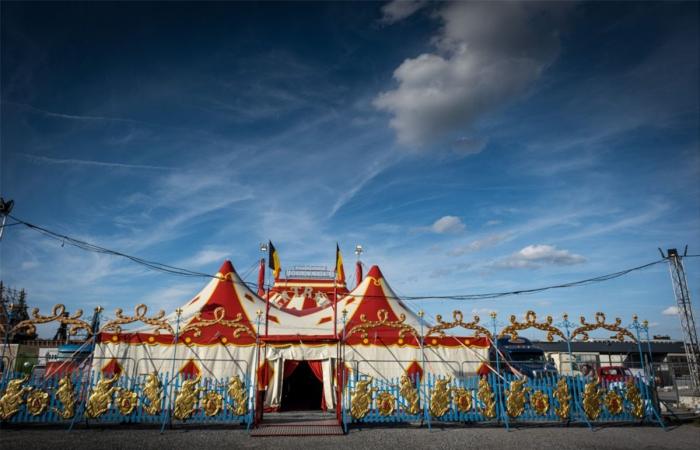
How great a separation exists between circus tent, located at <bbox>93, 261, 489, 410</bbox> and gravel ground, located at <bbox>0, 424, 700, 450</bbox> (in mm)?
2506

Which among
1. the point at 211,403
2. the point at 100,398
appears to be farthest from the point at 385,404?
the point at 100,398

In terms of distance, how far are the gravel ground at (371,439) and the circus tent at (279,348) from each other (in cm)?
251

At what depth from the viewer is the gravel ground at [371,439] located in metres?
7.19

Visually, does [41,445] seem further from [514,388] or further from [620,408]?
[620,408]

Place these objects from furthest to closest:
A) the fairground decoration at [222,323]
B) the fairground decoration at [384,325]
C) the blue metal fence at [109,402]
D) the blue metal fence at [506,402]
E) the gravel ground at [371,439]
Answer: the fairground decoration at [384,325]
the fairground decoration at [222,323]
the blue metal fence at [506,402]
the blue metal fence at [109,402]
the gravel ground at [371,439]

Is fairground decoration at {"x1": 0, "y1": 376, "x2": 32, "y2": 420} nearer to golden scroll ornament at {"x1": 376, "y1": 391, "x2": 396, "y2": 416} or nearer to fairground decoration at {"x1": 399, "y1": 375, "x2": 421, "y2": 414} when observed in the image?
golden scroll ornament at {"x1": 376, "y1": 391, "x2": 396, "y2": 416}

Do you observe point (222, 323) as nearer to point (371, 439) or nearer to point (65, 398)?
point (65, 398)

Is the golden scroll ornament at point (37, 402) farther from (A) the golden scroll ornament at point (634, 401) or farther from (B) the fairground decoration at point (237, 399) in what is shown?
(A) the golden scroll ornament at point (634, 401)

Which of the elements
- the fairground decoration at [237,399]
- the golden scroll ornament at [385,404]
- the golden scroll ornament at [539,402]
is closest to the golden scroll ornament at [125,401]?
the fairground decoration at [237,399]

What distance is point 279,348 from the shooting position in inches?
464

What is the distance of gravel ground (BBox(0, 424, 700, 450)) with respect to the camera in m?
7.19

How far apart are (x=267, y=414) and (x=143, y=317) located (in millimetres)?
4145

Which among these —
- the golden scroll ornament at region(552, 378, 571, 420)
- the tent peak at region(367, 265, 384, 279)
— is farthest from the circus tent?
the golden scroll ornament at region(552, 378, 571, 420)

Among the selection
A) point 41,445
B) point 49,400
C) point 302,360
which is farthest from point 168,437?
point 302,360
